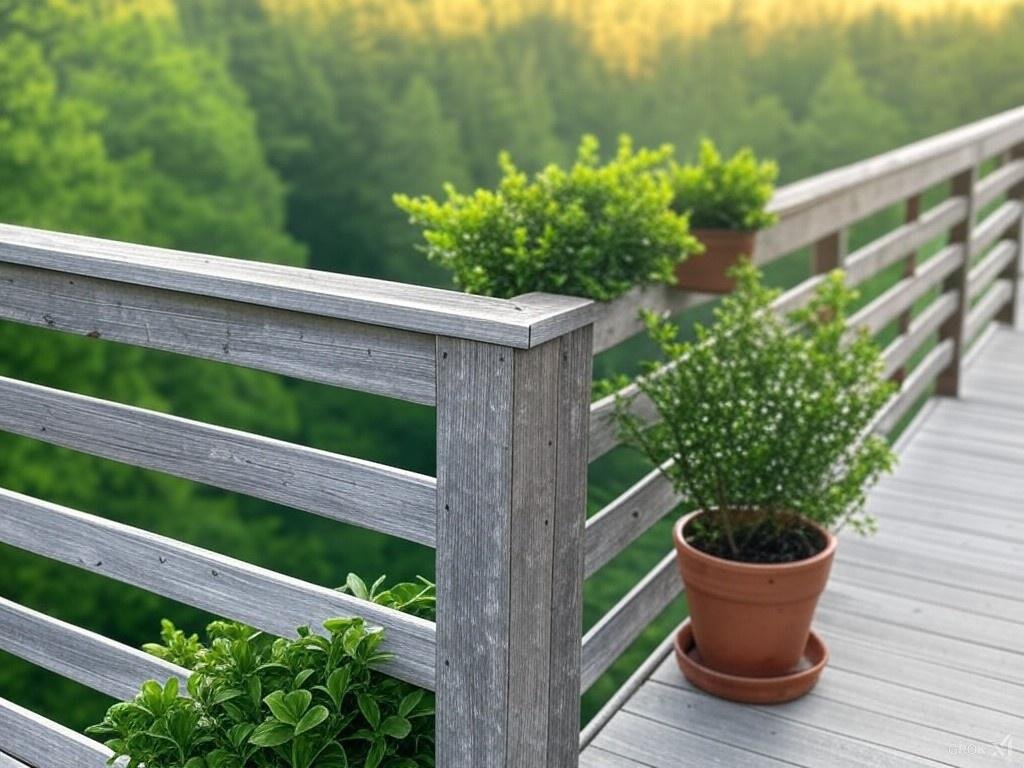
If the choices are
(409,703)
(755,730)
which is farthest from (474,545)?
(755,730)

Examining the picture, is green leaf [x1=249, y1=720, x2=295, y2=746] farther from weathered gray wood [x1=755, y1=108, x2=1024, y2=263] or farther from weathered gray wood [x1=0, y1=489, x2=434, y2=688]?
weathered gray wood [x1=755, y1=108, x2=1024, y2=263]

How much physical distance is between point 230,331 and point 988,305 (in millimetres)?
4331

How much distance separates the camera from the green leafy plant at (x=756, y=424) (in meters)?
2.35

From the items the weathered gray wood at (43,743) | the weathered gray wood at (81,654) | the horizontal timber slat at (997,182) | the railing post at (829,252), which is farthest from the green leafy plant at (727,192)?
the horizontal timber slat at (997,182)

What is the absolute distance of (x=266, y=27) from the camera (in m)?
22.1

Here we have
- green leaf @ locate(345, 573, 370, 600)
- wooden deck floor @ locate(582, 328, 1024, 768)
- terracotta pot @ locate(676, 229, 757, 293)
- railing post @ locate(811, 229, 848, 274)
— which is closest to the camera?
green leaf @ locate(345, 573, 370, 600)

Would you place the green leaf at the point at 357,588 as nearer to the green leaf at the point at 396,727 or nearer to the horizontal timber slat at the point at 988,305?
the green leaf at the point at 396,727

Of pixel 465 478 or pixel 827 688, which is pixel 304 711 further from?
pixel 827 688

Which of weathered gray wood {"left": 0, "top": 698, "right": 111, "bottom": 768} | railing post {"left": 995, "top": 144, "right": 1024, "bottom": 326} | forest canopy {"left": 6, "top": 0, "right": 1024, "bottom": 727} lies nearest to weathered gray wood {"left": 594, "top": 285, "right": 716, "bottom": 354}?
weathered gray wood {"left": 0, "top": 698, "right": 111, "bottom": 768}

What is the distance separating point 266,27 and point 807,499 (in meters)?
21.3

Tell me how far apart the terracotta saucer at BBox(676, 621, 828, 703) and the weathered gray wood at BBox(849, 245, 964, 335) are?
4.42 ft

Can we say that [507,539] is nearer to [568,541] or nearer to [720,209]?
[568,541]

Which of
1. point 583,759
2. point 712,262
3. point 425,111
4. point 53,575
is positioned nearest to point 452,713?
point 583,759

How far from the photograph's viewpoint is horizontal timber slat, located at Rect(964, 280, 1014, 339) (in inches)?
192
